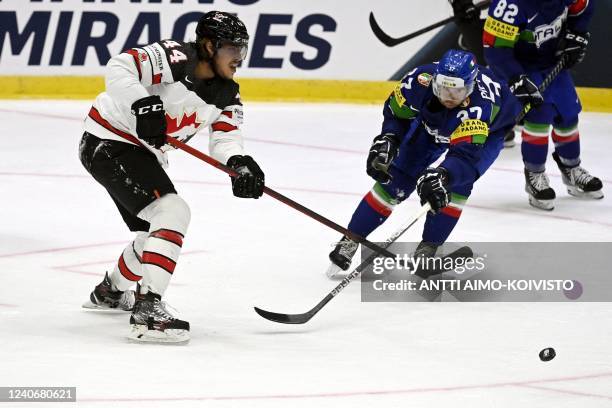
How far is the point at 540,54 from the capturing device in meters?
6.16

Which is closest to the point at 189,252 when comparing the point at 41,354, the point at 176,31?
the point at 41,354

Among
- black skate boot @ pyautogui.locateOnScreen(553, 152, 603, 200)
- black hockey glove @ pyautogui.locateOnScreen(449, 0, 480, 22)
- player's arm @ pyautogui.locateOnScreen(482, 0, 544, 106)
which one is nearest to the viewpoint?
player's arm @ pyautogui.locateOnScreen(482, 0, 544, 106)

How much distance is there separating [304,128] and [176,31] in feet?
3.87

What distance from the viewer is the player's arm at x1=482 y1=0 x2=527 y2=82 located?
6035 millimetres

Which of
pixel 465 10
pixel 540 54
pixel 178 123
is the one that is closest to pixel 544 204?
pixel 540 54

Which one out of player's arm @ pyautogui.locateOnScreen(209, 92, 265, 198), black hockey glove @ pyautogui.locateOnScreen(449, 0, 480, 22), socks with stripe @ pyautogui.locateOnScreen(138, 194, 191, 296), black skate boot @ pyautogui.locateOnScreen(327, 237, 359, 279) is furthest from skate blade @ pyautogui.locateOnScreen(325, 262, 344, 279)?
black hockey glove @ pyautogui.locateOnScreen(449, 0, 480, 22)

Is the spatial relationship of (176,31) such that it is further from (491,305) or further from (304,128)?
(491,305)

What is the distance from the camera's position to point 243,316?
165 inches

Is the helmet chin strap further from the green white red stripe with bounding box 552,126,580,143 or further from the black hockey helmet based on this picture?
the green white red stripe with bounding box 552,126,580,143

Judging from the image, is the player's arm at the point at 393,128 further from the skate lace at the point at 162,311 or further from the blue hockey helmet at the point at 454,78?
the skate lace at the point at 162,311

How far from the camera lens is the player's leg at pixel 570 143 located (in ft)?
20.3

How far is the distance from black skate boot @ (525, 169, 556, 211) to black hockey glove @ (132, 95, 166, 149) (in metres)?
2.86

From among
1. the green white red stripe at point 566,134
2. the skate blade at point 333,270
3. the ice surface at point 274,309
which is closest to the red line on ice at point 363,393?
the ice surface at point 274,309

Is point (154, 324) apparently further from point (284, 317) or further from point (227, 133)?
point (227, 133)
